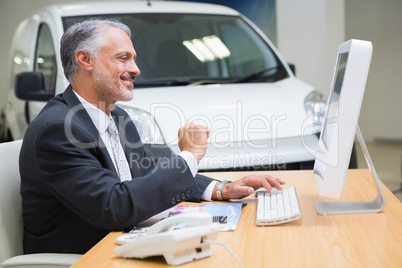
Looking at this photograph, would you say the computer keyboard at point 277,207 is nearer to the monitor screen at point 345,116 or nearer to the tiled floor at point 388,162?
the monitor screen at point 345,116

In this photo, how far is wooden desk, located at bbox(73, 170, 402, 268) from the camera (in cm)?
132

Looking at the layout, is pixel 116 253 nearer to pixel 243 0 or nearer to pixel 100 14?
pixel 100 14

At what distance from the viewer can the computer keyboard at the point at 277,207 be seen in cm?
162

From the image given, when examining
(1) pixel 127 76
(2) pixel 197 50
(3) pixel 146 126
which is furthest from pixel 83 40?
(2) pixel 197 50

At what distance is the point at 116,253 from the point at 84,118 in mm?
570

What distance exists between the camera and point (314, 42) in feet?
20.2

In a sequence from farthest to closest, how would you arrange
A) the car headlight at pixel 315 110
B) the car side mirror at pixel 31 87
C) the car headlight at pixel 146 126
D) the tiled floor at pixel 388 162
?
the tiled floor at pixel 388 162 < the car side mirror at pixel 31 87 < the car headlight at pixel 315 110 < the car headlight at pixel 146 126

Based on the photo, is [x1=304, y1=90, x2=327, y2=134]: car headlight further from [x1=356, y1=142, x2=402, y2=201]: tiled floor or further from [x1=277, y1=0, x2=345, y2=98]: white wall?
[x1=277, y1=0, x2=345, y2=98]: white wall

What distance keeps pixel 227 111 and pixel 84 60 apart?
4.78 feet

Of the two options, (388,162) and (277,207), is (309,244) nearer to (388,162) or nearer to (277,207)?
(277,207)

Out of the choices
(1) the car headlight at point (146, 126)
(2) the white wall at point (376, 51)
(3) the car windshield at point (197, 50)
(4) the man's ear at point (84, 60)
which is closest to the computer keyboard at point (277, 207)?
(4) the man's ear at point (84, 60)

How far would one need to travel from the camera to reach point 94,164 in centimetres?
166

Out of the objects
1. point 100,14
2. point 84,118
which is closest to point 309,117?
point 100,14

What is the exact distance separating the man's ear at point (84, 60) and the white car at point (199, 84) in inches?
46.3
